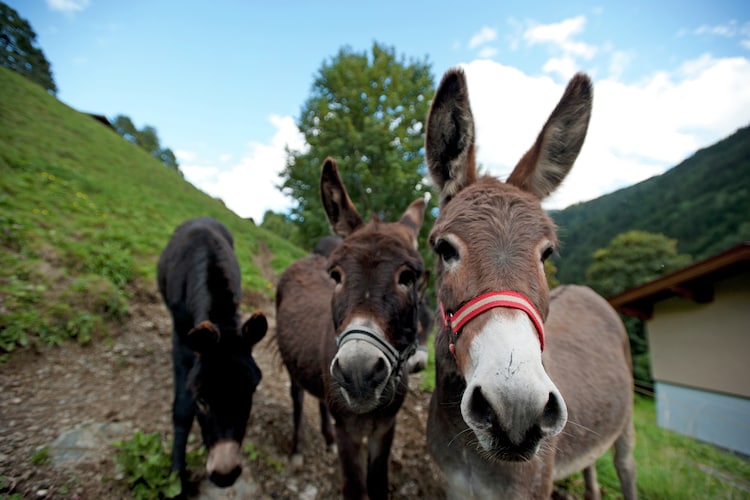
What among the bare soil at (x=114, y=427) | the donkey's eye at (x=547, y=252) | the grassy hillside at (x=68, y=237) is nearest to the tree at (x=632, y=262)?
the grassy hillside at (x=68, y=237)

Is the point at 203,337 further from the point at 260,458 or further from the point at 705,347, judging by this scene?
the point at 705,347

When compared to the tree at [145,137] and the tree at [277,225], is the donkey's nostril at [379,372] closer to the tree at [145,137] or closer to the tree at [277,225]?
the tree at [277,225]

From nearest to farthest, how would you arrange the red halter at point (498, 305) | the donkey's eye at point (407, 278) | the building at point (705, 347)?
the red halter at point (498, 305) → the donkey's eye at point (407, 278) → the building at point (705, 347)

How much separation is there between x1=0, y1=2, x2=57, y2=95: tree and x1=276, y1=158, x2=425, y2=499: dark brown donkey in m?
43.3

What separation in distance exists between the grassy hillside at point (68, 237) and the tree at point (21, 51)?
25168mm

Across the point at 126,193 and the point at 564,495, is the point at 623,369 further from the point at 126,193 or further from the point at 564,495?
the point at 126,193

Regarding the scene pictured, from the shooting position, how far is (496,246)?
140 cm

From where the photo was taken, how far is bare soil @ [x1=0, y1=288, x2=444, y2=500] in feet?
8.71

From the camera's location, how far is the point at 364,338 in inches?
74.9

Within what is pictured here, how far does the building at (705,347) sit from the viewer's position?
27.2 feet

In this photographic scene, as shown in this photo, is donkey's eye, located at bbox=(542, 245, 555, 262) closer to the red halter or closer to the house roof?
the red halter

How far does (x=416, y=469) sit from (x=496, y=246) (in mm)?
3498

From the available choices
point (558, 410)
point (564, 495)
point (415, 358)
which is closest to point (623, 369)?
point (564, 495)

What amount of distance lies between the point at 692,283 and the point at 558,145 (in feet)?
36.1
